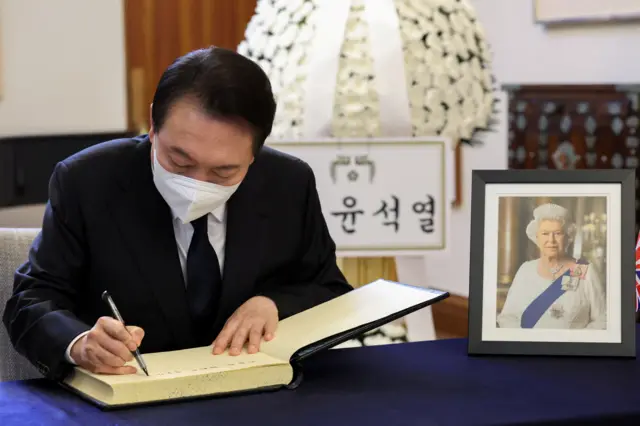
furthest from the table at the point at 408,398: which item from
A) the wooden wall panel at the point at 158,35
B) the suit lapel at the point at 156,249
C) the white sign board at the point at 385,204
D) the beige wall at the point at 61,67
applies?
the wooden wall panel at the point at 158,35

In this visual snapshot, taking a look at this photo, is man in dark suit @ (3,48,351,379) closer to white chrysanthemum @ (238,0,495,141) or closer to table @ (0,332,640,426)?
table @ (0,332,640,426)

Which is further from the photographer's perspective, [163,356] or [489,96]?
[489,96]

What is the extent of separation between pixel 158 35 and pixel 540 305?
9.45ft

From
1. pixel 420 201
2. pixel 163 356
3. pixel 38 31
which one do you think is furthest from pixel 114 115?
pixel 163 356

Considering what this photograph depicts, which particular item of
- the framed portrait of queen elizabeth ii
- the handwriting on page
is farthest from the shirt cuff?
the framed portrait of queen elizabeth ii

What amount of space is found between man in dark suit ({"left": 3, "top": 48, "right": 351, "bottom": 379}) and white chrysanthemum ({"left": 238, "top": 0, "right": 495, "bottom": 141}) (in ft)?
1.19

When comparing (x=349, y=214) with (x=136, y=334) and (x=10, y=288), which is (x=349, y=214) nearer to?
(x=10, y=288)

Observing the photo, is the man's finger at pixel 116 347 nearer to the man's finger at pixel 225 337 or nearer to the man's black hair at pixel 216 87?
the man's finger at pixel 225 337

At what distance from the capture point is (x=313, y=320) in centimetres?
147

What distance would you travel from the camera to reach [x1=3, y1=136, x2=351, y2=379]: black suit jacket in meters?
1.57

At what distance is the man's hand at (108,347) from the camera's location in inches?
50.4

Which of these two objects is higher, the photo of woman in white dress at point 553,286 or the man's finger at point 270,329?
the photo of woman in white dress at point 553,286

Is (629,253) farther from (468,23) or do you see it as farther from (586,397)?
(468,23)

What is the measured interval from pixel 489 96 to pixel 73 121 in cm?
214
